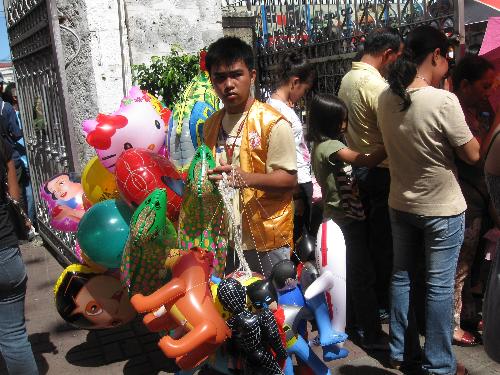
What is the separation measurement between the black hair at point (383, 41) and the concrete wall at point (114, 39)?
209 centimetres

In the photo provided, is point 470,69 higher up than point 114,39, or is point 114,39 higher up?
point 114,39

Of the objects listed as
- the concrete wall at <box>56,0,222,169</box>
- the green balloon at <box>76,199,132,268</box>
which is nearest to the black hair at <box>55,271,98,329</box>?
the green balloon at <box>76,199,132,268</box>

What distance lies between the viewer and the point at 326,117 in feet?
10.8

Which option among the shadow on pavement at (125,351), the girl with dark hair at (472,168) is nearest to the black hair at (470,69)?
the girl with dark hair at (472,168)

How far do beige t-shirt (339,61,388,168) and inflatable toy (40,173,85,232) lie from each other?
1911 millimetres

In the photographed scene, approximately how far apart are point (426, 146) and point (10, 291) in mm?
2299

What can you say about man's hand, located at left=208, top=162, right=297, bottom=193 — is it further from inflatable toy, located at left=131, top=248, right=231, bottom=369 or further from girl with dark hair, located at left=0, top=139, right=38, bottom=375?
girl with dark hair, located at left=0, top=139, right=38, bottom=375

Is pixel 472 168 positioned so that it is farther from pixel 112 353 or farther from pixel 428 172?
pixel 112 353

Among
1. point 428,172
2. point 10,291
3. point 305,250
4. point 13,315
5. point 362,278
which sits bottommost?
point 362,278

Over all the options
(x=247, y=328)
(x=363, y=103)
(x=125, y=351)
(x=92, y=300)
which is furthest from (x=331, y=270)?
(x=125, y=351)

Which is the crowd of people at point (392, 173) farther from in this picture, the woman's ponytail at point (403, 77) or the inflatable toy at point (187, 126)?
the inflatable toy at point (187, 126)

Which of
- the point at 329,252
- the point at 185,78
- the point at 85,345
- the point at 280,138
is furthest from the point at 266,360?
the point at 185,78

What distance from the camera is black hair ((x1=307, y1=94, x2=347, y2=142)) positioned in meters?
3.25

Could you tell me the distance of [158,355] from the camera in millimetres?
3672
